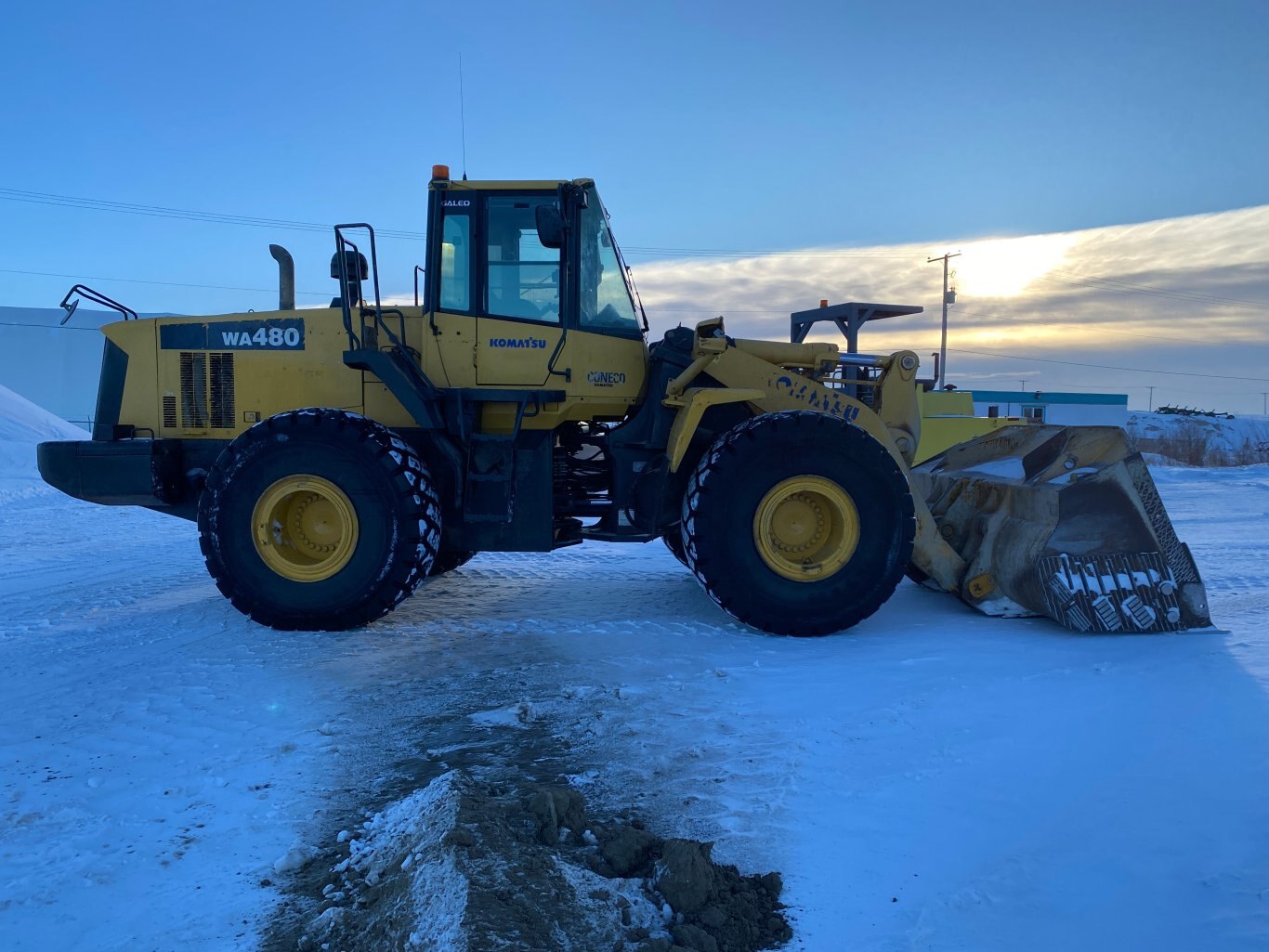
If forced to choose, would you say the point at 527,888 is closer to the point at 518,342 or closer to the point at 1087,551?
the point at 518,342

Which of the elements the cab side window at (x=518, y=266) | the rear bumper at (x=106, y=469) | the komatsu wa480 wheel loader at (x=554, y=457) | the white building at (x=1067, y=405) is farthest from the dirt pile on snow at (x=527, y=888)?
the white building at (x=1067, y=405)

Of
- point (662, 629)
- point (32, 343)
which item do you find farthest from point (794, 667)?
point (32, 343)

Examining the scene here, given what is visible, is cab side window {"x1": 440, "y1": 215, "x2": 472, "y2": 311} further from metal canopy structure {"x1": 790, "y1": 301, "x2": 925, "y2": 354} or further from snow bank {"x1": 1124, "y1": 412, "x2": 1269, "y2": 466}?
snow bank {"x1": 1124, "y1": 412, "x2": 1269, "y2": 466}

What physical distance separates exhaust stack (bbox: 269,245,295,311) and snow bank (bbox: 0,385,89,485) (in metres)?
8.99

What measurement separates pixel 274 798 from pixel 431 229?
377 centimetres

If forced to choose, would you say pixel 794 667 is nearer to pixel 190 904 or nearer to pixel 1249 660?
pixel 1249 660

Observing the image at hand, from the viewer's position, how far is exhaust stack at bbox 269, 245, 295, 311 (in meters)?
5.84

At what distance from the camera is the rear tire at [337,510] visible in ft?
16.6

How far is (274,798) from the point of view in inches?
115

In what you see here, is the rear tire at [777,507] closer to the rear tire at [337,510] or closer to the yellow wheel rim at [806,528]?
the yellow wheel rim at [806,528]

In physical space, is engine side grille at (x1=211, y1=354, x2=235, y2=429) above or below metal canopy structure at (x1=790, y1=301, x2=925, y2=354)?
below

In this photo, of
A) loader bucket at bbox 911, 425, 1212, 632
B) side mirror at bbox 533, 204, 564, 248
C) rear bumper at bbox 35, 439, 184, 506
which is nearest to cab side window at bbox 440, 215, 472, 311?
side mirror at bbox 533, 204, 564, 248

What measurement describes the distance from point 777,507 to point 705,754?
220cm

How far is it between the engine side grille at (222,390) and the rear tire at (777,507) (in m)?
3.32
